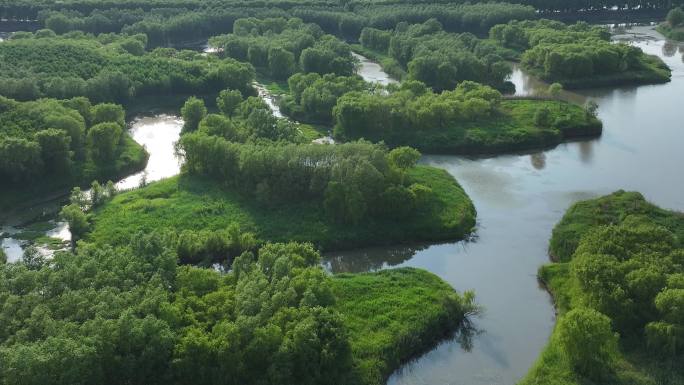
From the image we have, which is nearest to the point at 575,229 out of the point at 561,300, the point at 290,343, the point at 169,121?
the point at 561,300

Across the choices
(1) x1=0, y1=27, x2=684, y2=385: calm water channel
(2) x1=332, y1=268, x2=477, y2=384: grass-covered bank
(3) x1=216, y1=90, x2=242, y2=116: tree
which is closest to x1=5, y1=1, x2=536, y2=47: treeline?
(1) x1=0, y1=27, x2=684, y2=385: calm water channel

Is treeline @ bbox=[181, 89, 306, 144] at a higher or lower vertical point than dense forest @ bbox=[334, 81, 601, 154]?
higher

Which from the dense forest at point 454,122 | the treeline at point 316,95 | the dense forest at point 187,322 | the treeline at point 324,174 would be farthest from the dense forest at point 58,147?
the dense forest at point 454,122

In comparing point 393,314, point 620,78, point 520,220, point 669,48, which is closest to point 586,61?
point 620,78

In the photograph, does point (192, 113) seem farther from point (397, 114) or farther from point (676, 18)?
point (676, 18)

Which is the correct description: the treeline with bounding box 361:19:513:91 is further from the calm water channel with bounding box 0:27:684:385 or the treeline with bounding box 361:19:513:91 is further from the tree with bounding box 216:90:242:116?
the tree with bounding box 216:90:242:116

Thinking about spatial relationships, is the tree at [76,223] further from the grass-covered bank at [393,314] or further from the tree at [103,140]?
the grass-covered bank at [393,314]

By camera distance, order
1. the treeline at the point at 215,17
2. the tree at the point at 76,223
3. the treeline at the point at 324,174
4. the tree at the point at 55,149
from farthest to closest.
Answer: the treeline at the point at 215,17
the tree at the point at 55,149
the treeline at the point at 324,174
the tree at the point at 76,223
